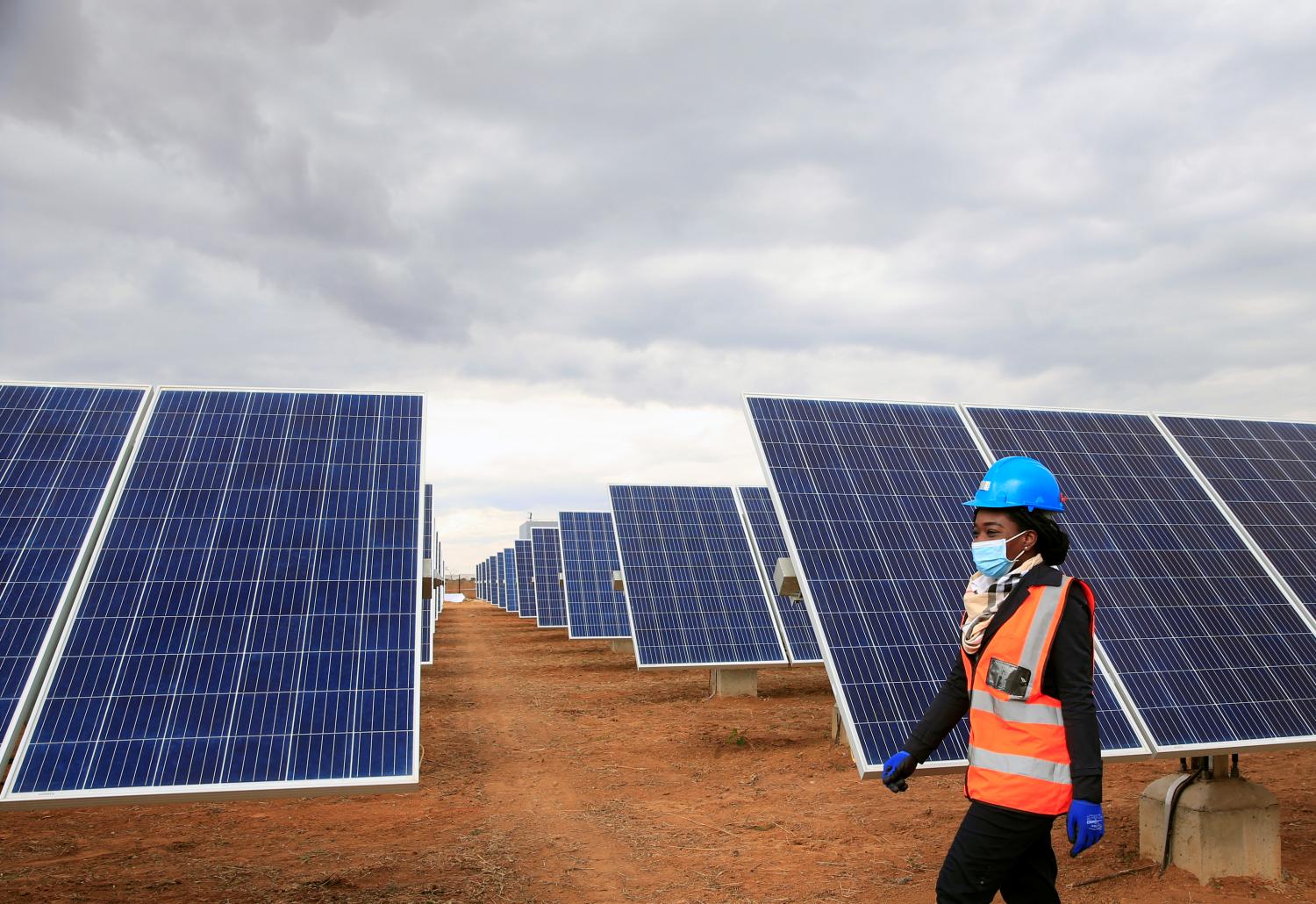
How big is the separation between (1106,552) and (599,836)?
606 centimetres

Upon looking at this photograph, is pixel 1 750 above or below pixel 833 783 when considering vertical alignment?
above

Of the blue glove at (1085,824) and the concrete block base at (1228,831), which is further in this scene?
the concrete block base at (1228,831)

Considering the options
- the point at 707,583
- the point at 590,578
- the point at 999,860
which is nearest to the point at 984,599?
the point at 999,860

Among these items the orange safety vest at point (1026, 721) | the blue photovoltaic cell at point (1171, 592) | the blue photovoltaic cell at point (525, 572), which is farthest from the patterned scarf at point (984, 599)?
the blue photovoltaic cell at point (525, 572)

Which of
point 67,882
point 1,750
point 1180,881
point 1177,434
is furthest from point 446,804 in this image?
point 1177,434

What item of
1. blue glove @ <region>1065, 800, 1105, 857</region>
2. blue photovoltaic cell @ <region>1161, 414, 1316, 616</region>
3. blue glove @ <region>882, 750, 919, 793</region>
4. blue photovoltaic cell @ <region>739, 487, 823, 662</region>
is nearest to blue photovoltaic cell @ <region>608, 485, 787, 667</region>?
blue photovoltaic cell @ <region>739, 487, 823, 662</region>

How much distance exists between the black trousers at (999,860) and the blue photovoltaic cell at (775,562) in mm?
12508

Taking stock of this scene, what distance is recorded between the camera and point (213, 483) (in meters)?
8.88

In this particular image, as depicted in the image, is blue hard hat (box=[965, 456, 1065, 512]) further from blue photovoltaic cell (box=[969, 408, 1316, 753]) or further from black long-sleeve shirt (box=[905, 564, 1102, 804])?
blue photovoltaic cell (box=[969, 408, 1316, 753])

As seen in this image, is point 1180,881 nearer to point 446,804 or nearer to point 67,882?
point 446,804

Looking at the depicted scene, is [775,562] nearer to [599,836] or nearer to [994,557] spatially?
[599,836]

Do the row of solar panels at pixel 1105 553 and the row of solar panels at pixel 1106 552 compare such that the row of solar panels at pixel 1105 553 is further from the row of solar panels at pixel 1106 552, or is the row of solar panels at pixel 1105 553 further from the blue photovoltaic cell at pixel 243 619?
the blue photovoltaic cell at pixel 243 619

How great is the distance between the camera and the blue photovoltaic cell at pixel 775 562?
1841cm

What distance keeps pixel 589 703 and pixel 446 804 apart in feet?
28.5
